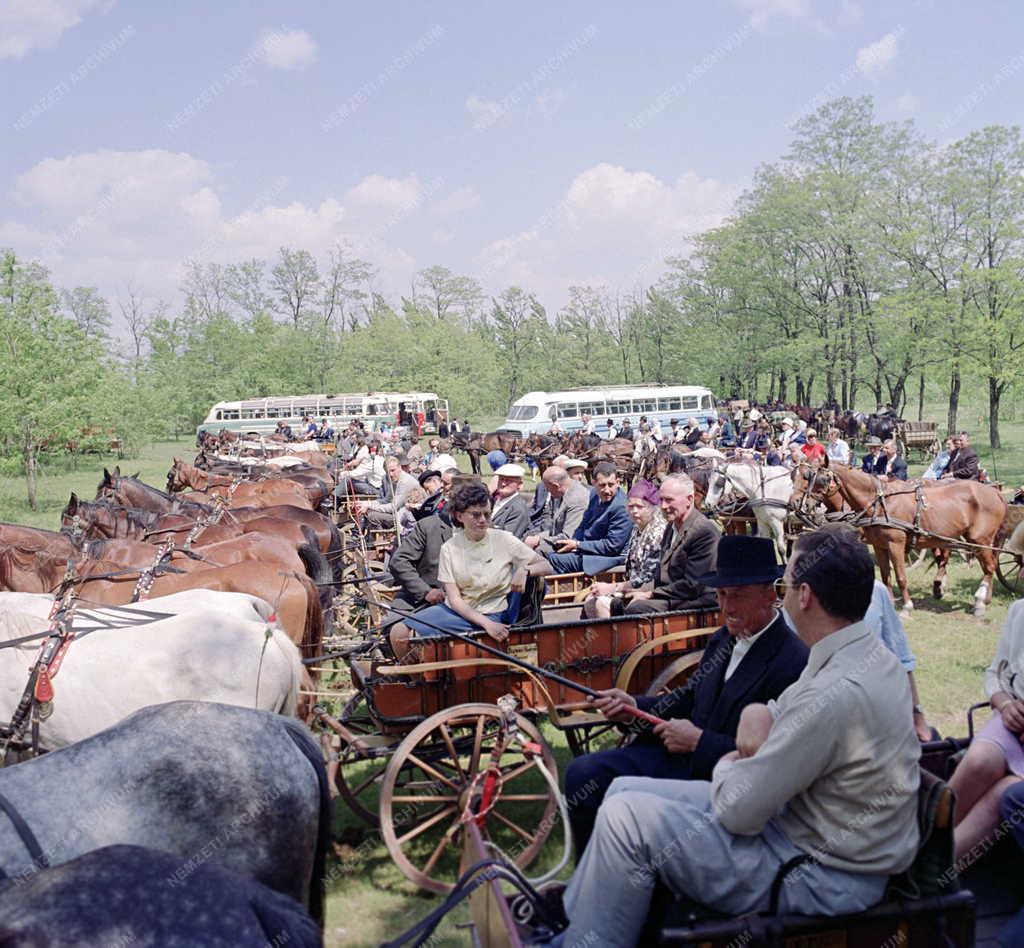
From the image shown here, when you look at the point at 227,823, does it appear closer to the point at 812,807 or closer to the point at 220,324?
the point at 812,807

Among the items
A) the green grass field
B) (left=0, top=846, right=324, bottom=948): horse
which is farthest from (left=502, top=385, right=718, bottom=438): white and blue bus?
(left=0, top=846, right=324, bottom=948): horse

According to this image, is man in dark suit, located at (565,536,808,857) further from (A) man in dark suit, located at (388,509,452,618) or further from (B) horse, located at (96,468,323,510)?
(B) horse, located at (96,468,323,510)

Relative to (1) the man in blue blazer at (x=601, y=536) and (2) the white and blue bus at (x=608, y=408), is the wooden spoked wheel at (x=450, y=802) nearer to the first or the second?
(1) the man in blue blazer at (x=601, y=536)

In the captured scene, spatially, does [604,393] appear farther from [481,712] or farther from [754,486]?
[481,712]

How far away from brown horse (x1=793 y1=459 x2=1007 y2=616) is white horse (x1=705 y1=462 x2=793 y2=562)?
2.12 metres

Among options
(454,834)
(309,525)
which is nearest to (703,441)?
(309,525)

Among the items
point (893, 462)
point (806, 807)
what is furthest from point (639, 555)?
point (893, 462)

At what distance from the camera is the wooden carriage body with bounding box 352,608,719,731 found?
16.4 ft

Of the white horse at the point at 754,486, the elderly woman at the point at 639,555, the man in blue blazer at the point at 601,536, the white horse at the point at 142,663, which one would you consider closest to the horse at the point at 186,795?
the white horse at the point at 142,663

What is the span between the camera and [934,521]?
10609mm

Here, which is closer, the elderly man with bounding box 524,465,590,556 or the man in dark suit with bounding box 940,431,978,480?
the elderly man with bounding box 524,465,590,556

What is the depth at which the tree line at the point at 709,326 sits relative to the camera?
83.6ft

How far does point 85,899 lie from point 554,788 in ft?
7.29

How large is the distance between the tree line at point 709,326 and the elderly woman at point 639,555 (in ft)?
68.8
